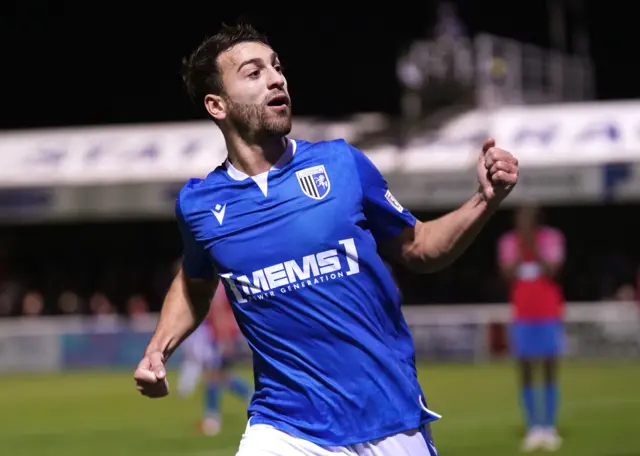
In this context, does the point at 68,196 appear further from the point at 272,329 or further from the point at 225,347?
the point at 272,329

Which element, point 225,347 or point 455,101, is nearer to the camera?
point 225,347

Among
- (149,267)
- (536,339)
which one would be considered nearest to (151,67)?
(149,267)

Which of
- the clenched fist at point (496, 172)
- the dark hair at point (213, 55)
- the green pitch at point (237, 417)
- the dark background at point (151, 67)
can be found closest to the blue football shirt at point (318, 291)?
the dark hair at point (213, 55)

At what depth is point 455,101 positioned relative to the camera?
28.3m

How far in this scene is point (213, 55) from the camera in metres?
4.71

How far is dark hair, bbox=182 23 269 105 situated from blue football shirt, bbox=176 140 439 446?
34 cm

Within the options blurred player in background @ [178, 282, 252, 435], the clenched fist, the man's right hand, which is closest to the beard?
the clenched fist

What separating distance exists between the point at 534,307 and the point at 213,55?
7489mm

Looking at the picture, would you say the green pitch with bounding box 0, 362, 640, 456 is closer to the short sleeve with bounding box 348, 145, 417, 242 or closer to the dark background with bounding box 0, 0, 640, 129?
the short sleeve with bounding box 348, 145, 417, 242

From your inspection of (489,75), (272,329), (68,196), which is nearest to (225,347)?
(272,329)

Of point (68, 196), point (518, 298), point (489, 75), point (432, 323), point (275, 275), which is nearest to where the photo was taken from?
point (275, 275)

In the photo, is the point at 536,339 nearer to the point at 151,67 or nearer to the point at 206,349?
the point at 206,349

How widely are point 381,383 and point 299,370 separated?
0.93ft

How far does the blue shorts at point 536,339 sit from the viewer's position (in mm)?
11523
